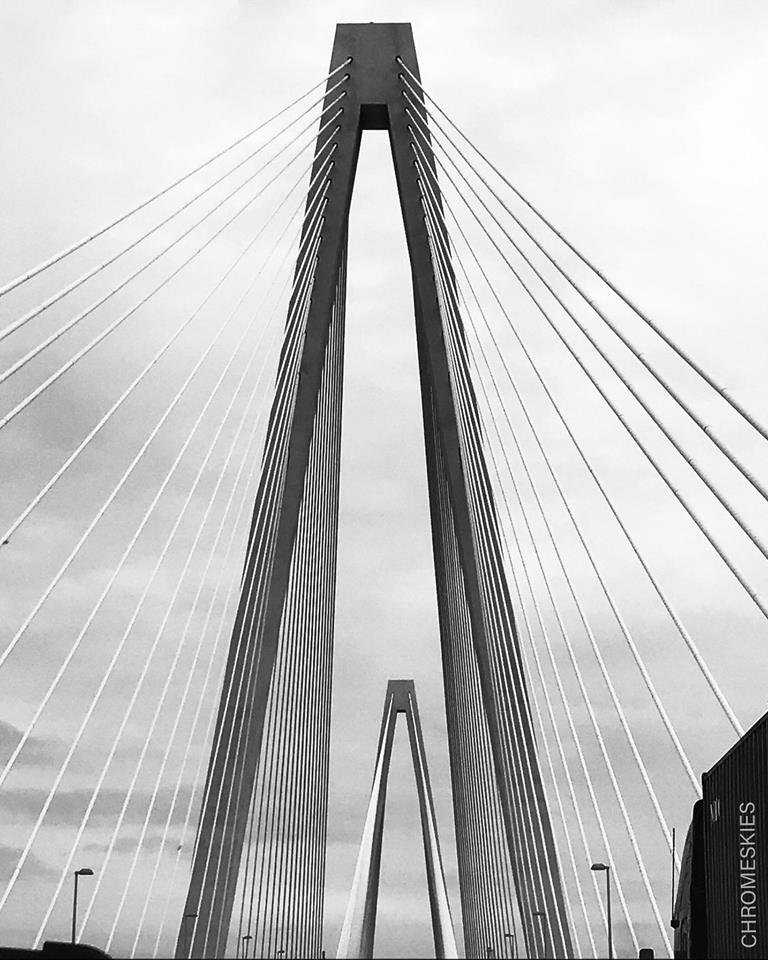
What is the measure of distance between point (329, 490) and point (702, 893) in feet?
62.2

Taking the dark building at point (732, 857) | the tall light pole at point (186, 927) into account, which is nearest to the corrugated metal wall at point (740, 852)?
the dark building at point (732, 857)

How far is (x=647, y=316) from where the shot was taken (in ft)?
50.6

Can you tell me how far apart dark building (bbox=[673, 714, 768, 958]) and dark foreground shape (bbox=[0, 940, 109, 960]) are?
17.1ft

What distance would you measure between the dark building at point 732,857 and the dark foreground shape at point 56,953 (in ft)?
17.1

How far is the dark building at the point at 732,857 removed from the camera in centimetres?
1277

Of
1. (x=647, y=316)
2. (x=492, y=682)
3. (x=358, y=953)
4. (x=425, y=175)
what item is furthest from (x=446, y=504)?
(x=647, y=316)

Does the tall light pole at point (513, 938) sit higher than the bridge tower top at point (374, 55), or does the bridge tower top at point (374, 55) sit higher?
the bridge tower top at point (374, 55)

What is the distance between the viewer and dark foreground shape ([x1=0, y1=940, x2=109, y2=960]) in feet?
36.1

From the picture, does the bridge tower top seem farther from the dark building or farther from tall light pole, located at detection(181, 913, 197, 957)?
the dark building

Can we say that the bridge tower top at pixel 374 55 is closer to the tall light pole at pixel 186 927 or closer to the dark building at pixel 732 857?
the tall light pole at pixel 186 927

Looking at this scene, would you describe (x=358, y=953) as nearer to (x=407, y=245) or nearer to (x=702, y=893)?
(x=702, y=893)

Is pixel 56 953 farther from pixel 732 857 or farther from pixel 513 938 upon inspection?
pixel 513 938

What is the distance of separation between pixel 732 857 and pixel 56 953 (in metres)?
5.84

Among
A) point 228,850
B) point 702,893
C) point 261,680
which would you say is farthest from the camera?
point 261,680
